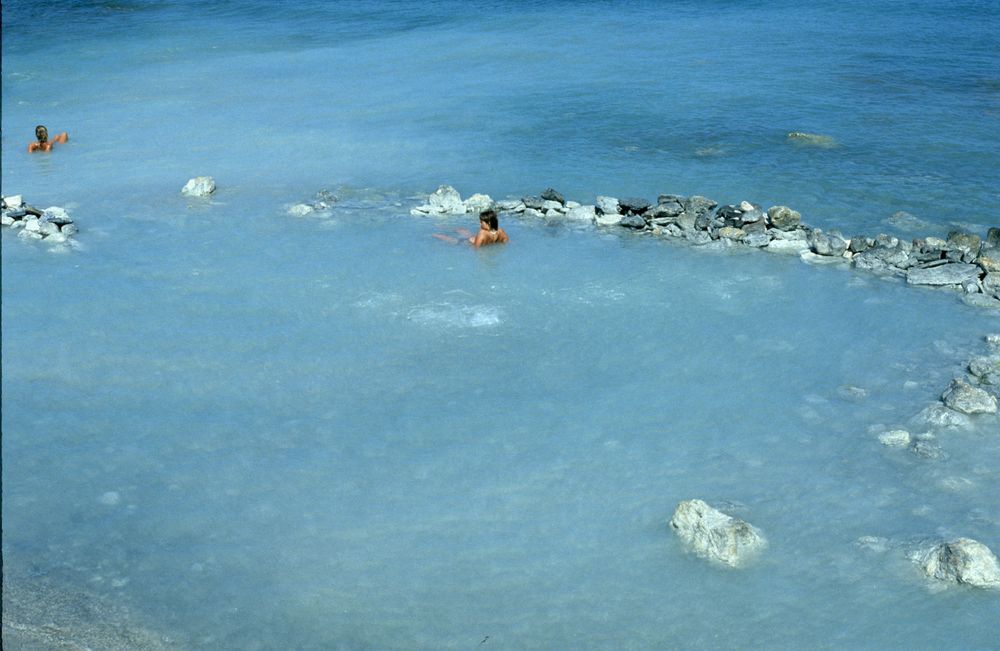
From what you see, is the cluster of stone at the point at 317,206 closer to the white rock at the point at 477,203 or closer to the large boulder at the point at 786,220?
the white rock at the point at 477,203

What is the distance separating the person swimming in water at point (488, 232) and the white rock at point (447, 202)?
4.11 ft

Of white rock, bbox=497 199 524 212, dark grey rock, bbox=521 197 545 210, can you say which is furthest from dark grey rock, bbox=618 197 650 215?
white rock, bbox=497 199 524 212

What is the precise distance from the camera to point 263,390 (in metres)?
8.98

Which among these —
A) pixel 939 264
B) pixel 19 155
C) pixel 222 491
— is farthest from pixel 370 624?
pixel 19 155

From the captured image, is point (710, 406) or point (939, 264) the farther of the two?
point (939, 264)

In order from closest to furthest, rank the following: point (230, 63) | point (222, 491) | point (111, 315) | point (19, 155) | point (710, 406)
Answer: point (222, 491) < point (710, 406) < point (111, 315) < point (19, 155) < point (230, 63)

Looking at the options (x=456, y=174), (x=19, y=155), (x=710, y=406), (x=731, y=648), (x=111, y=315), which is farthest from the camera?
(x=19, y=155)

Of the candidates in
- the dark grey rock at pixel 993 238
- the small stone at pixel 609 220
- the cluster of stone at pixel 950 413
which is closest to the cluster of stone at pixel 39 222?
the small stone at pixel 609 220

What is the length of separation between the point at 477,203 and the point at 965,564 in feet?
28.0

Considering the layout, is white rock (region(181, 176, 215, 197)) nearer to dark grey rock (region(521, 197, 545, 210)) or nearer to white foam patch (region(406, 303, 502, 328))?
dark grey rock (region(521, 197, 545, 210))

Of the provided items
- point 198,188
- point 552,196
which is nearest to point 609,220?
point 552,196

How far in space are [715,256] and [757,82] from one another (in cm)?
1067

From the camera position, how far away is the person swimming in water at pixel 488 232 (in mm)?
12133

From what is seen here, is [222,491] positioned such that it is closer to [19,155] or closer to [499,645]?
[499,645]
